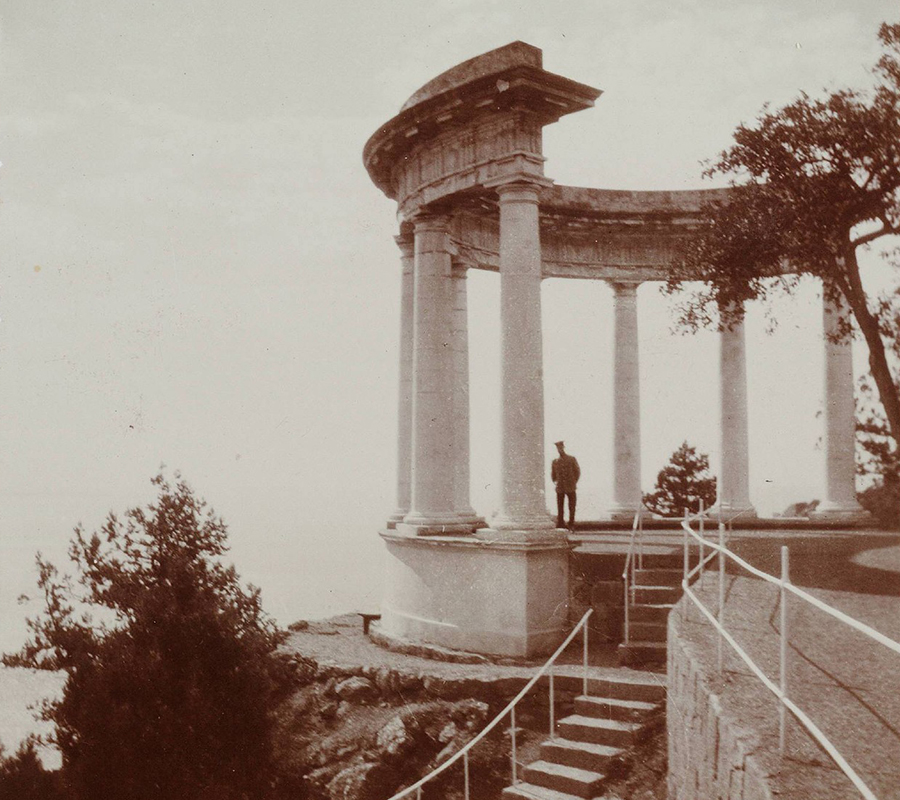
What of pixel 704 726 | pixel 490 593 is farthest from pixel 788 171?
pixel 704 726

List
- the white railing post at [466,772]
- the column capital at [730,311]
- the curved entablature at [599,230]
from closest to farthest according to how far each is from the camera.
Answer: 1. the white railing post at [466,772]
2. the column capital at [730,311]
3. the curved entablature at [599,230]

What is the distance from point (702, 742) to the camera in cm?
826

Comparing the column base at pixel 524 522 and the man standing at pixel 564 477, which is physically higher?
the man standing at pixel 564 477

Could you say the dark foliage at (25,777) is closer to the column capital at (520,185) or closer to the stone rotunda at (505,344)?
the stone rotunda at (505,344)

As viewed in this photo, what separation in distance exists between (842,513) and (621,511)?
6428mm

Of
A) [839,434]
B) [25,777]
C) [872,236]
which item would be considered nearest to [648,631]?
[872,236]

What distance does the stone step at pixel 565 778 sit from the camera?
12977 mm

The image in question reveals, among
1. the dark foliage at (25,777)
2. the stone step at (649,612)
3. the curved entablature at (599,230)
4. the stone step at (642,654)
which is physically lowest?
the dark foliage at (25,777)

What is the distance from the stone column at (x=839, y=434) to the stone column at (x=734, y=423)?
2475mm

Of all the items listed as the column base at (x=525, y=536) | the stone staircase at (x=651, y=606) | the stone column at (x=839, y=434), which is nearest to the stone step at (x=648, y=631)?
the stone staircase at (x=651, y=606)

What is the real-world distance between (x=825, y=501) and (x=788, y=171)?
483 inches

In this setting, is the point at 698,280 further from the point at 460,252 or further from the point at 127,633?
the point at 127,633

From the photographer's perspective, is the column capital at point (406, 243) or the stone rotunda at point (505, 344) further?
the column capital at point (406, 243)

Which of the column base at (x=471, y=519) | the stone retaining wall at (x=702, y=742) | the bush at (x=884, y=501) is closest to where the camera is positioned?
the stone retaining wall at (x=702, y=742)
